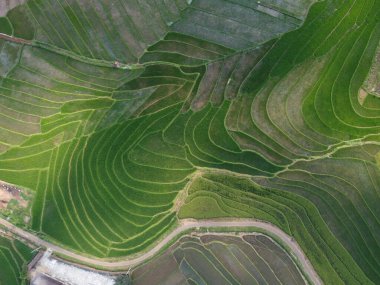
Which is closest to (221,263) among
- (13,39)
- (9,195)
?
(9,195)

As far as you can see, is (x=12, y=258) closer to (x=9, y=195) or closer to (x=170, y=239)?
(x=9, y=195)

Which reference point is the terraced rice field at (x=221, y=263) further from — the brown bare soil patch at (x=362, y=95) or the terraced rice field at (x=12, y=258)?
the brown bare soil patch at (x=362, y=95)

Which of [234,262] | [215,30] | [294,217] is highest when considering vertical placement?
[215,30]

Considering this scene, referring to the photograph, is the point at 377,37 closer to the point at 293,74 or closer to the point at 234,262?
the point at 293,74

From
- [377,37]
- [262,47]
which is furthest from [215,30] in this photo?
[377,37]

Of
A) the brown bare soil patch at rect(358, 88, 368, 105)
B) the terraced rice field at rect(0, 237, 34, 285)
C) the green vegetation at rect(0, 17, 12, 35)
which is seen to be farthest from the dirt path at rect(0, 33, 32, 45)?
the brown bare soil patch at rect(358, 88, 368, 105)

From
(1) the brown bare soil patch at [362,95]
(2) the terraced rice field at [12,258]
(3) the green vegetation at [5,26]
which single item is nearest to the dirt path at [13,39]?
(3) the green vegetation at [5,26]

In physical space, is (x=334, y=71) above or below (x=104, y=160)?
above
